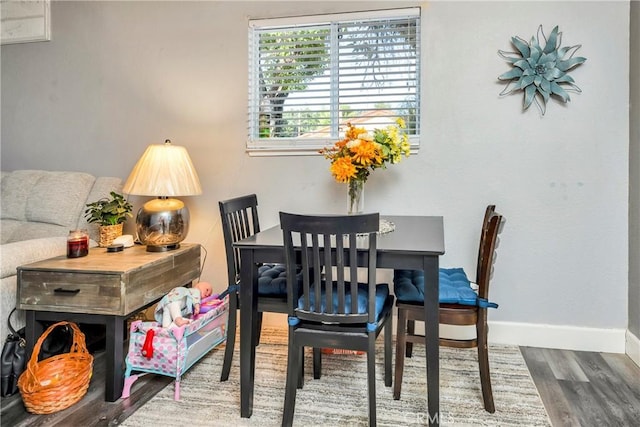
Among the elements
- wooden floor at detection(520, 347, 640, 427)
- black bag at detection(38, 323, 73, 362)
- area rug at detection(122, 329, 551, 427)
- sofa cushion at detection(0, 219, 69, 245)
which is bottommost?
area rug at detection(122, 329, 551, 427)

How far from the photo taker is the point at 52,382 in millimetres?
1705

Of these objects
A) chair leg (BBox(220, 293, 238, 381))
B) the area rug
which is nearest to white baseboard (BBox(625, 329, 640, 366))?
the area rug

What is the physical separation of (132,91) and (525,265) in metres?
2.92

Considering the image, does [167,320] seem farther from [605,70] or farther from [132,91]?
[605,70]

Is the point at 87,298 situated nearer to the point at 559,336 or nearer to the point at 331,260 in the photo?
the point at 331,260

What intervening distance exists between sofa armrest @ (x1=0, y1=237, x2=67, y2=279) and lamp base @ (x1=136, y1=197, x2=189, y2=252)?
42 centimetres

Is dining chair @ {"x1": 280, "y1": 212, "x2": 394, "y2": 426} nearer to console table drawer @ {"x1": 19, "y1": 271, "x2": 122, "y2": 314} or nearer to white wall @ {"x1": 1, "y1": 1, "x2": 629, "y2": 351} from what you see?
console table drawer @ {"x1": 19, "y1": 271, "x2": 122, "y2": 314}

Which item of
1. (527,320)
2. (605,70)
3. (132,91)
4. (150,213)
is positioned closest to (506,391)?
(527,320)

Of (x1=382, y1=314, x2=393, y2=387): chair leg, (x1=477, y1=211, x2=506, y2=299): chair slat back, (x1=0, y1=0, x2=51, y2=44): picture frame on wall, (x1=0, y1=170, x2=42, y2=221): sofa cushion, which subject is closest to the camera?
(x1=477, y1=211, x2=506, y2=299): chair slat back

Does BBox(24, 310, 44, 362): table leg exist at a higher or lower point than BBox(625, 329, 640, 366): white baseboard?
higher

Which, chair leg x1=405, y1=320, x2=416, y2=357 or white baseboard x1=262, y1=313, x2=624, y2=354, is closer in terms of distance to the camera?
chair leg x1=405, y1=320, x2=416, y2=357

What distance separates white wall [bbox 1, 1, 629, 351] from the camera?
234 cm

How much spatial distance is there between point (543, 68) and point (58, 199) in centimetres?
310

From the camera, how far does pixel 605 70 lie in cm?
231
